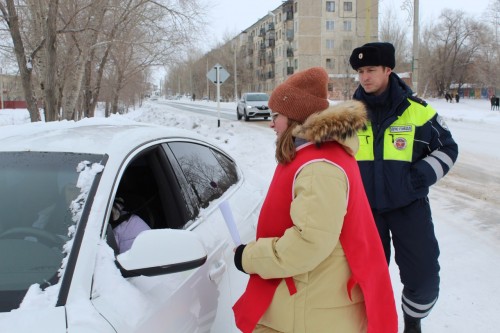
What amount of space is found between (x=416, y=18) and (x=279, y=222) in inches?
755

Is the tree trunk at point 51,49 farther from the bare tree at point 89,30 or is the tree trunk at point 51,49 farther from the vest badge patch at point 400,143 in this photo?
the vest badge patch at point 400,143

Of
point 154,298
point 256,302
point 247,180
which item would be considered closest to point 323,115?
point 256,302

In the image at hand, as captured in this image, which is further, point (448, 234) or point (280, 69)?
point (280, 69)

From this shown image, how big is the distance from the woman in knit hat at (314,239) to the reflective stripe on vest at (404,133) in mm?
862

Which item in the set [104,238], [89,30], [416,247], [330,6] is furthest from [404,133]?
[330,6]

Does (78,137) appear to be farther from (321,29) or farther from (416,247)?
(321,29)

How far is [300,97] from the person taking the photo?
1.85 meters

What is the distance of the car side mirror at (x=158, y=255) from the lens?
1.62 m

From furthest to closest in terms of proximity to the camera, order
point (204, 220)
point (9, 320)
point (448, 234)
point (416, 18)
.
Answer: point (416, 18) < point (448, 234) < point (204, 220) < point (9, 320)

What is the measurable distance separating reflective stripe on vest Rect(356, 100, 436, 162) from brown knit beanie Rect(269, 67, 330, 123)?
87cm

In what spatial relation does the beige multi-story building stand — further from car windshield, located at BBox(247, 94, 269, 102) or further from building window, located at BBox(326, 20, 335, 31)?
car windshield, located at BBox(247, 94, 269, 102)

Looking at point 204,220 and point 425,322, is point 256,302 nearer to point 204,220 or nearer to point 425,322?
point 204,220

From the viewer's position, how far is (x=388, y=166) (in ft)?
8.73

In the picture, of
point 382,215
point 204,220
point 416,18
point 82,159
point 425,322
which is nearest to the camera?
point 82,159
